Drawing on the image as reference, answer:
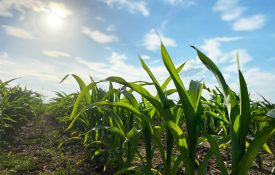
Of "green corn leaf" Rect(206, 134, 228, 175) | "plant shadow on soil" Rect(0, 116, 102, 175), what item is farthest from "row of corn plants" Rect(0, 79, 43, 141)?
"green corn leaf" Rect(206, 134, 228, 175)

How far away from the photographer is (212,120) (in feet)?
12.8

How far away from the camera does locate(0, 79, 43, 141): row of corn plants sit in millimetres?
4599

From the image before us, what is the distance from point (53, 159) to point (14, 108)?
2769 millimetres

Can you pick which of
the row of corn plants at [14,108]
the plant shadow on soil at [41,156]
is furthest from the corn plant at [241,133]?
the row of corn plants at [14,108]

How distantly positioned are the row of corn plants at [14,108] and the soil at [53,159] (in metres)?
0.37

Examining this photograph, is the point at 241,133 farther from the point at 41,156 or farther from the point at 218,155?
the point at 41,156

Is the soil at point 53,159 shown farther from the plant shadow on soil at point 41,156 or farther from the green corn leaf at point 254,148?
the green corn leaf at point 254,148

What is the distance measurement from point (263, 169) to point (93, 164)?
1489 mm

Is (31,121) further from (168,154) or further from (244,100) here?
(244,100)

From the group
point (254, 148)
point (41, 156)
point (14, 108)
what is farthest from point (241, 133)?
point (14, 108)

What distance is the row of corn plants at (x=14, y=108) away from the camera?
15.1ft

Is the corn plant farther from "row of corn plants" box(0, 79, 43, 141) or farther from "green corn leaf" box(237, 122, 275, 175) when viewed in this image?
"row of corn plants" box(0, 79, 43, 141)

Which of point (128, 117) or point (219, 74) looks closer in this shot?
point (219, 74)

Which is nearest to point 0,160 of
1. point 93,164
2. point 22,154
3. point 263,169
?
point 22,154
